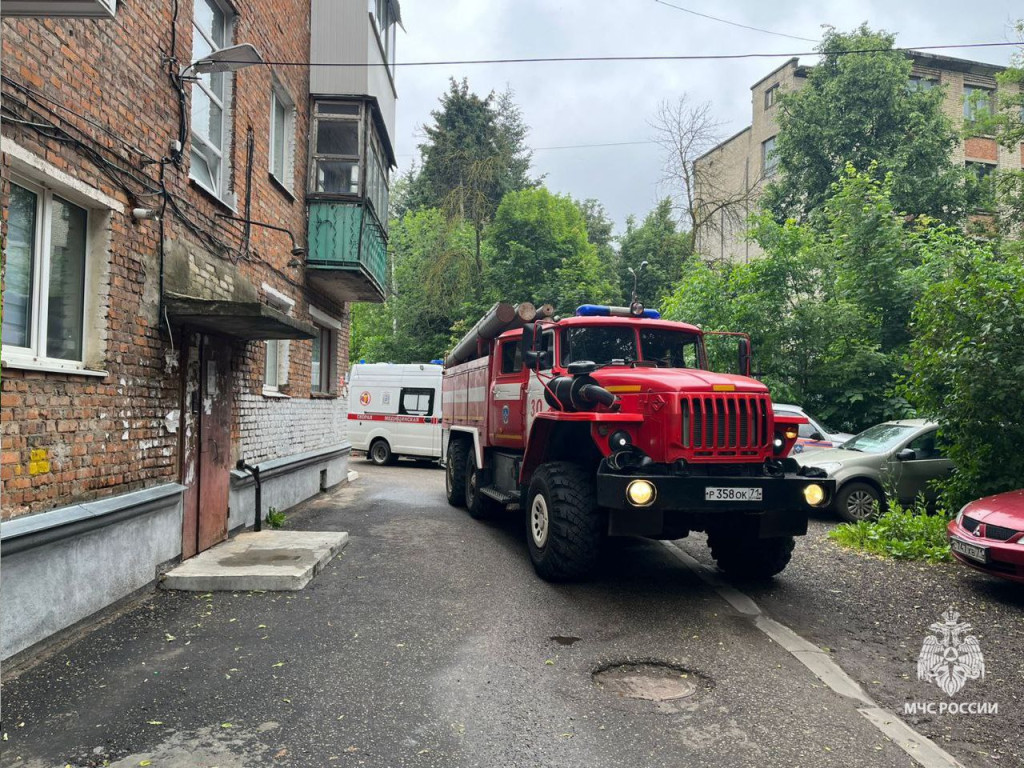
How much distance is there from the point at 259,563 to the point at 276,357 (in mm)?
4391

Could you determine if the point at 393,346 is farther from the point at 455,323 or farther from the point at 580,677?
the point at 580,677

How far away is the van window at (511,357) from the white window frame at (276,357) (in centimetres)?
311

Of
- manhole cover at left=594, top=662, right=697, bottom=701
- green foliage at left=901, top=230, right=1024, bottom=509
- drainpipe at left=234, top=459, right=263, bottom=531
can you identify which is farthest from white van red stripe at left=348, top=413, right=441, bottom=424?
manhole cover at left=594, top=662, right=697, bottom=701

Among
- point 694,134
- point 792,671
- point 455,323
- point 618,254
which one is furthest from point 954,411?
point 618,254

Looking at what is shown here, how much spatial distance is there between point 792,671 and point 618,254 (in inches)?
1415

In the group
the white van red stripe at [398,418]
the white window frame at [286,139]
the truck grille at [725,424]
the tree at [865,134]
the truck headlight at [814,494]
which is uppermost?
the tree at [865,134]

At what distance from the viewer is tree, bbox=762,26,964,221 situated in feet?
78.9

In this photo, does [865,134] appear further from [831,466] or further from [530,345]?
[530,345]

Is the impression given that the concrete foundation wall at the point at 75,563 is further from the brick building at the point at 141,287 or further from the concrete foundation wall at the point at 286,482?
the concrete foundation wall at the point at 286,482

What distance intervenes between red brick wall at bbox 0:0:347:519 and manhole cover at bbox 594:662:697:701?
3.71 m

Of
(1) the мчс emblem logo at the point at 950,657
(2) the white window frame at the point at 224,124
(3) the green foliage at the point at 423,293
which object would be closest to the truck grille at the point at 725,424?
(1) the мчс emblem logo at the point at 950,657

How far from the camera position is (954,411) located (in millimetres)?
8172

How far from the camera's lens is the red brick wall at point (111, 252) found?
175 inches

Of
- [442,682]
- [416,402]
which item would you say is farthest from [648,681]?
[416,402]
